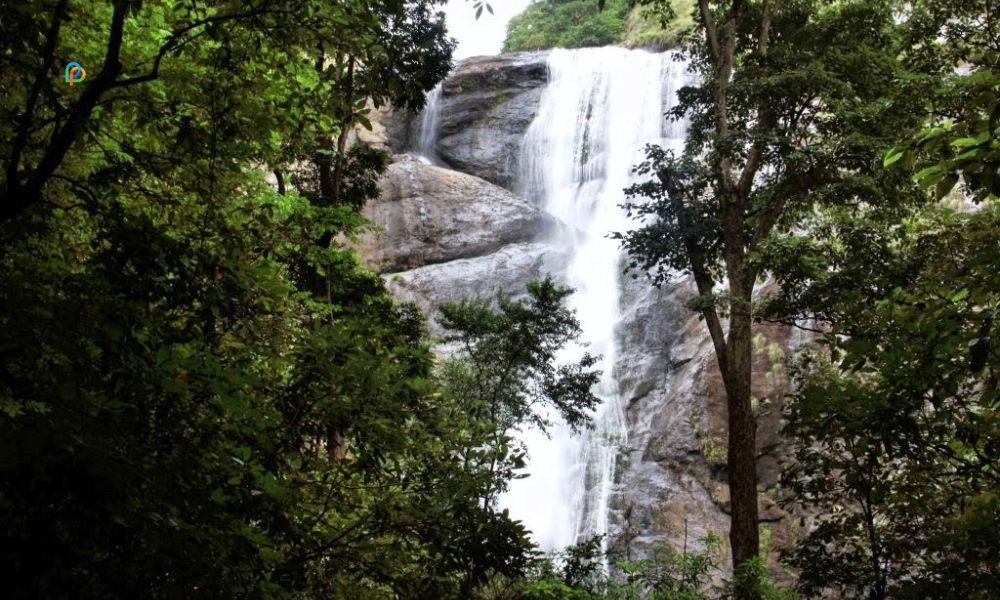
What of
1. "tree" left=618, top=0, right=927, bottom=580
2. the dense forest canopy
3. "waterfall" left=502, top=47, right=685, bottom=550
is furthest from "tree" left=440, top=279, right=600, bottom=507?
the dense forest canopy

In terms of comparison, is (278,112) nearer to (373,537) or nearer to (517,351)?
(373,537)

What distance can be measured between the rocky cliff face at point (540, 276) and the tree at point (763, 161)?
7.16 ft

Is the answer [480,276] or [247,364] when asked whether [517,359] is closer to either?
[247,364]

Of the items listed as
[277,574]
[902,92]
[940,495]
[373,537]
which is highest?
[902,92]

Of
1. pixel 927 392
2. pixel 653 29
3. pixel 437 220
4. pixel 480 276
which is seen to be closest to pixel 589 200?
pixel 437 220

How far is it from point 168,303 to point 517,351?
10.6 metres

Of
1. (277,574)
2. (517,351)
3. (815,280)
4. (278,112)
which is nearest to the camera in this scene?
(277,574)

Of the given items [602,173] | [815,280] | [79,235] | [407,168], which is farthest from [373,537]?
[602,173]

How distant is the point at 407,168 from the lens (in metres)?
26.3

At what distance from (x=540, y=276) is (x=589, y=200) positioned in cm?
563

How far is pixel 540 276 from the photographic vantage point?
2338 cm

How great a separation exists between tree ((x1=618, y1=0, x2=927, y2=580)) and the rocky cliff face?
218 centimetres

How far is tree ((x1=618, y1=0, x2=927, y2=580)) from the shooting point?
804 centimetres

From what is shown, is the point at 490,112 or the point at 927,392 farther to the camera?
the point at 490,112
